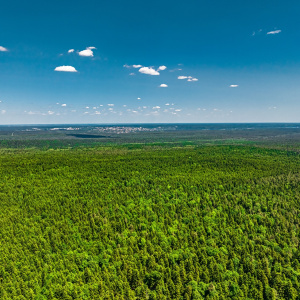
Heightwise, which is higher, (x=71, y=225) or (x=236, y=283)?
(x=71, y=225)

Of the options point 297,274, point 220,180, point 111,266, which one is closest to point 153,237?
point 111,266

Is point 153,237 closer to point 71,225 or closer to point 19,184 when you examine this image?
point 71,225

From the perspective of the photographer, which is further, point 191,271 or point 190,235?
point 190,235

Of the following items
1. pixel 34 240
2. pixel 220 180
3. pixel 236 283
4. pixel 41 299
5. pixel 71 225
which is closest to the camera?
pixel 41 299
